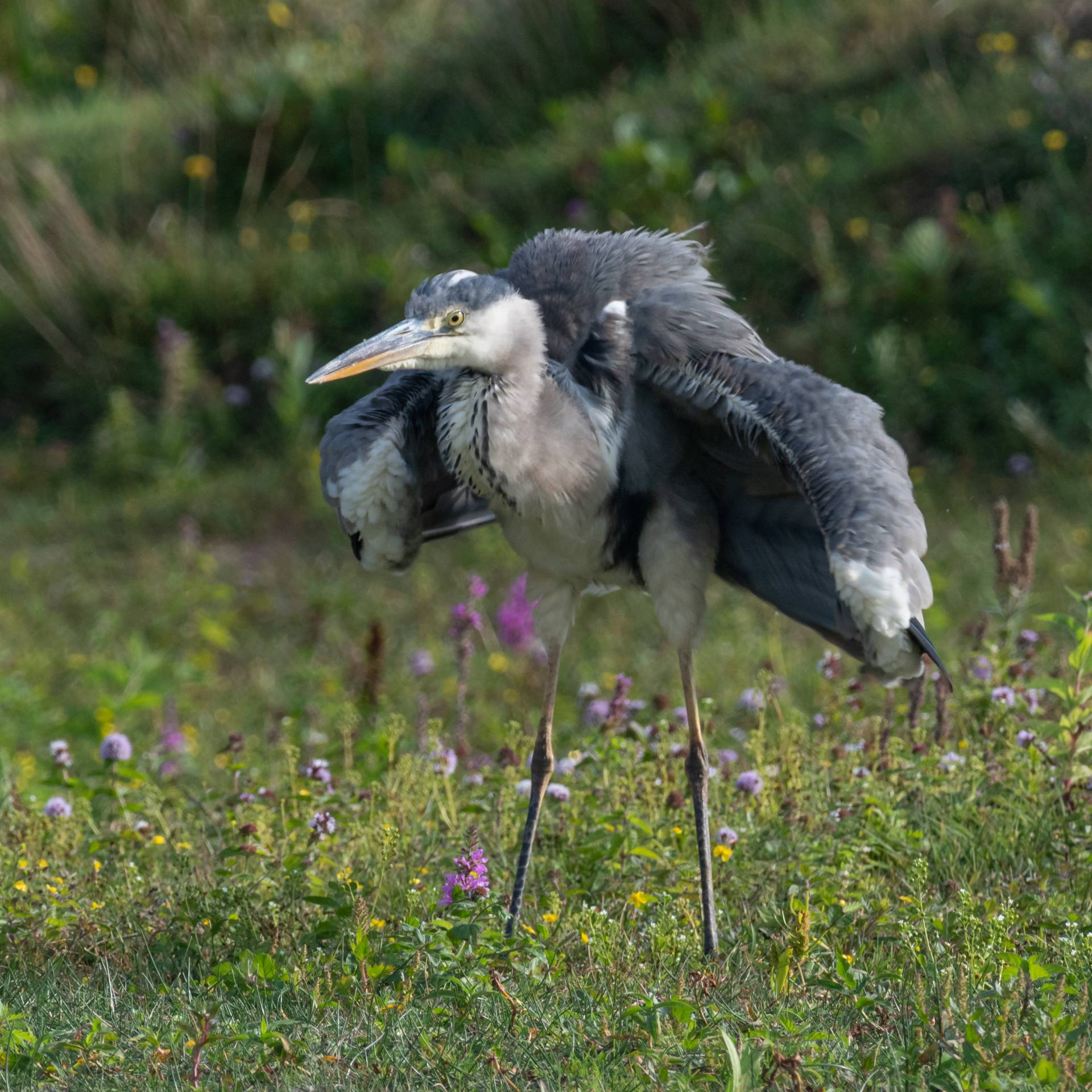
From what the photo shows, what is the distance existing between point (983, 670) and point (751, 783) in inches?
38.8

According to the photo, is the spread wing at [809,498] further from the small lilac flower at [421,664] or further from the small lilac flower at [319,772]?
the small lilac flower at [421,664]

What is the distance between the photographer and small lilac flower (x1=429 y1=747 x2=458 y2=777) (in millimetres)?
4719

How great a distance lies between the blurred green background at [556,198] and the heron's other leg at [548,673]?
377cm

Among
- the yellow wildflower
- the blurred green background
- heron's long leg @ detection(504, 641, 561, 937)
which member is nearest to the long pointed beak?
heron's long leg @ detection(504, 641, 561, 937)

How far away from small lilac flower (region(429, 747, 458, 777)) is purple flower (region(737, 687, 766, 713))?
0.95 metres

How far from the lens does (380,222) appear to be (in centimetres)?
1045

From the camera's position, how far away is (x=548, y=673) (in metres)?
4.66

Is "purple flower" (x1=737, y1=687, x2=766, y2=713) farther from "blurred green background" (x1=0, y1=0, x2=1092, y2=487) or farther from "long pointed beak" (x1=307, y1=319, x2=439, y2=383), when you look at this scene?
"blurred green background" (x1=0, y1=0, x2=1092, y2=487)

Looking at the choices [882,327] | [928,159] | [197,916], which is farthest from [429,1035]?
[928,159]

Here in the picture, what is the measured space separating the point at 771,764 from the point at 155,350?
6.35 meters

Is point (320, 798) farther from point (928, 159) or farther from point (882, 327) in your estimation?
point (928, 159)

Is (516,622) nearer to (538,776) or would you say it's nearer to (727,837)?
(538,776)

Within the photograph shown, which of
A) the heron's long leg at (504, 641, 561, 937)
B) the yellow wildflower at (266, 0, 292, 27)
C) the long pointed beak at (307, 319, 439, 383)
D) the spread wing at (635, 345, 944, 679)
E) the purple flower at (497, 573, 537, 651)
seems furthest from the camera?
the yellow wildflower at (266, 0, 292, 27)

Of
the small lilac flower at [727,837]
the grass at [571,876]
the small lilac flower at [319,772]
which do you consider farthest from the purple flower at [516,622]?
the small lilac flower at [727,837]
